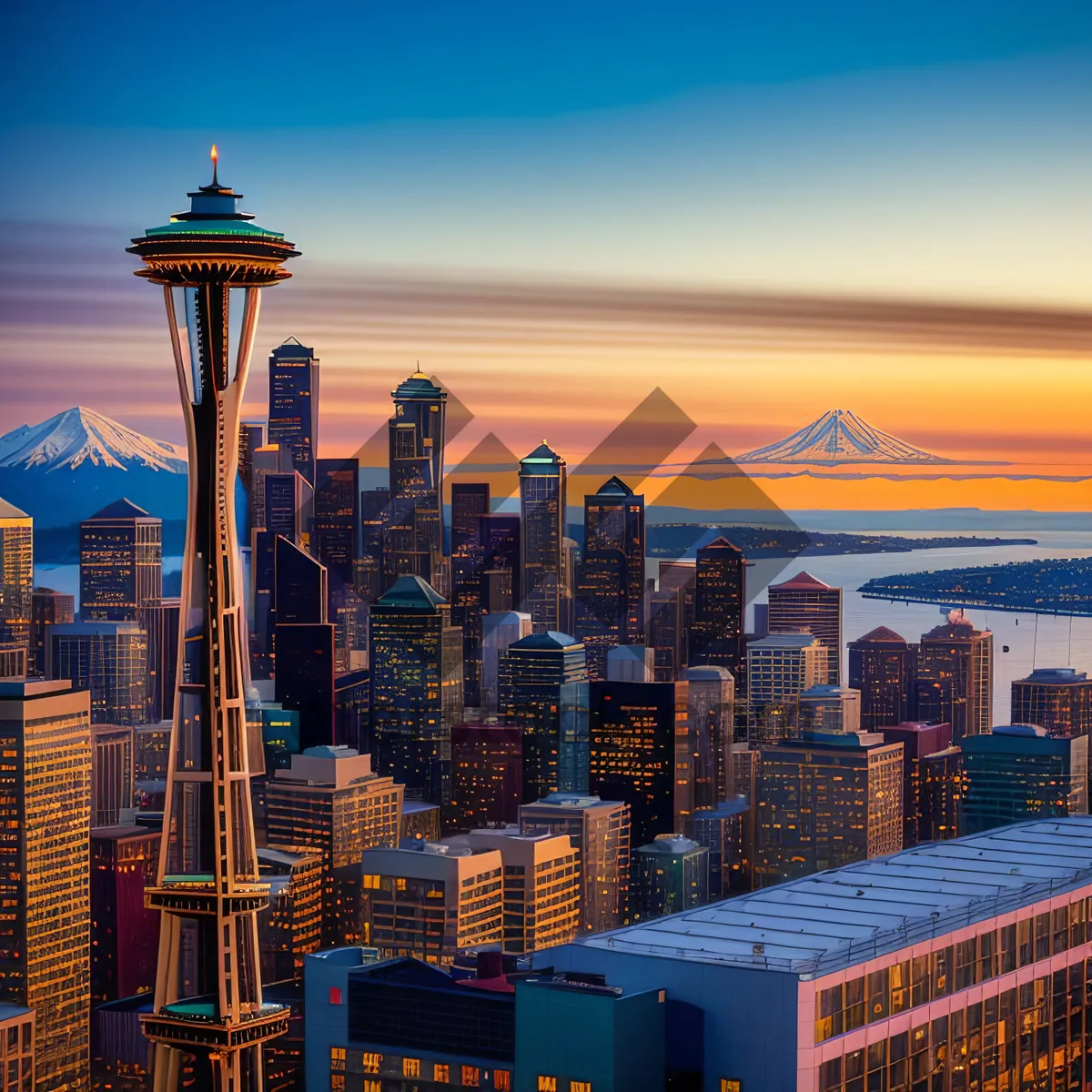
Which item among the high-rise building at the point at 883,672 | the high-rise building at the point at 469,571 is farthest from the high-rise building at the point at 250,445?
the high-rise building at the point at 883,672

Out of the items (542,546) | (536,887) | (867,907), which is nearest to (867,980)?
(867,907)

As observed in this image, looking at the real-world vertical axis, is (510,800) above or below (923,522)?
below

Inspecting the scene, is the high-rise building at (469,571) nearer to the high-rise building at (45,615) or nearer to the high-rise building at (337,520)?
the high-rise building at (337,520)

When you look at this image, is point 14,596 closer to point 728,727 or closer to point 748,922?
point 728,727

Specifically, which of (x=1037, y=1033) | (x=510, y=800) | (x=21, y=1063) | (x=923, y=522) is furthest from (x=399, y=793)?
(x=1037, y=1033)

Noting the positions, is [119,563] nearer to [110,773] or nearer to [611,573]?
[110,773]
